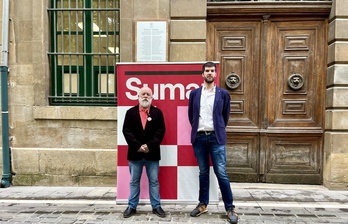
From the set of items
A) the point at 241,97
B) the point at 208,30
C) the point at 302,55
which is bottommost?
the point at 241,97

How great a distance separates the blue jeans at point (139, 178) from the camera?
438 centimetres

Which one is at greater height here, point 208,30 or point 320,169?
point 208,30

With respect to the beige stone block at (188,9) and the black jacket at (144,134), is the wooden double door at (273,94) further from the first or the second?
the black jacket at (144,134)

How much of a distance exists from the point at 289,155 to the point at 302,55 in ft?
6.51

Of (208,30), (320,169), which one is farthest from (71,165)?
(320,169)

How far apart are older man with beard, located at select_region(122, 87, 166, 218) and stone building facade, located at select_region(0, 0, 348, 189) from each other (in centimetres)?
180

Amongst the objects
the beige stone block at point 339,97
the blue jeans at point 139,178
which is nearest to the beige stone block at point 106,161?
the blue jeans at point 139,178

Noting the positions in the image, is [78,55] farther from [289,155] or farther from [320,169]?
[320,169]

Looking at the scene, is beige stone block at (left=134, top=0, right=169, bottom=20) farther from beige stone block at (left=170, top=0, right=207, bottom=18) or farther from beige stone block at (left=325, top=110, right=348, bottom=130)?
beige stone block at (left=325, top=110, right=348, bottom=130)

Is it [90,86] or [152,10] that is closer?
[152,10]

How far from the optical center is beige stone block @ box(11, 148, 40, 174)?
6.15 meters

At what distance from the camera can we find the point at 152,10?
19.6ft

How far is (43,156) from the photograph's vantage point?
6.14 m

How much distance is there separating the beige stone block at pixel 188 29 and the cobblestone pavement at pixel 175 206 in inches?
117
